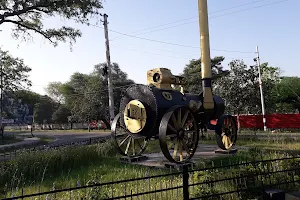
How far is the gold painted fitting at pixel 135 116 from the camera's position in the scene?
9305mm

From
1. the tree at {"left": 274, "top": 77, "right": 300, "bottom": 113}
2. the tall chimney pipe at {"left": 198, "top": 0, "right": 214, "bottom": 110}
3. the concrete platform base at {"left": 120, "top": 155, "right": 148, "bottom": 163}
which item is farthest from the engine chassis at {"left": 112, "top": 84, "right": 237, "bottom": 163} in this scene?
the tree at {"left": 274, "top": 77, "right": 300, "bottom": 113}

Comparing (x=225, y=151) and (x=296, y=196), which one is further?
(x=225, y=151)

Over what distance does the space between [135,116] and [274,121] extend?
1998 centimetres

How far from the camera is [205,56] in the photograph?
36.6 feet

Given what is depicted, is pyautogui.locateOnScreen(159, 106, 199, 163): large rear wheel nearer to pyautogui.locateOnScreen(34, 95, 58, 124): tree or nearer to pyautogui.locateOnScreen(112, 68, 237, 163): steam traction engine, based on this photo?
pyautogui.locateOnScreen(112, 68, 237, 163): steam traction engine

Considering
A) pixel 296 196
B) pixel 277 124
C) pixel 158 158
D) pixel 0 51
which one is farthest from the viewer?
pixel 0 51

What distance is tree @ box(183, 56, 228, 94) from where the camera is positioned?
42500 millimetres

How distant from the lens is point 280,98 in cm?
3303

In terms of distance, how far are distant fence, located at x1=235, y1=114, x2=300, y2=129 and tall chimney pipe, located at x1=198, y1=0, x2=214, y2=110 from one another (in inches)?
651

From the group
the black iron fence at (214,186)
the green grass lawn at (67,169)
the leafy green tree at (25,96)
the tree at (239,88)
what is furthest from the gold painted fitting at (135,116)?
the leafy green tree at (25,96)

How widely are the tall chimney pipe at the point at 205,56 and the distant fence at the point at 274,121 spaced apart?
16.5 m

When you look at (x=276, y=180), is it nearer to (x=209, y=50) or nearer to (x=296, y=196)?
(x=296, y=196)

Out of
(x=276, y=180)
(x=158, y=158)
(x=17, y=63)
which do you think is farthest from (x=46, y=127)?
(x=276, y=180)

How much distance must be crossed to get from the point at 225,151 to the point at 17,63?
29.2 metres
